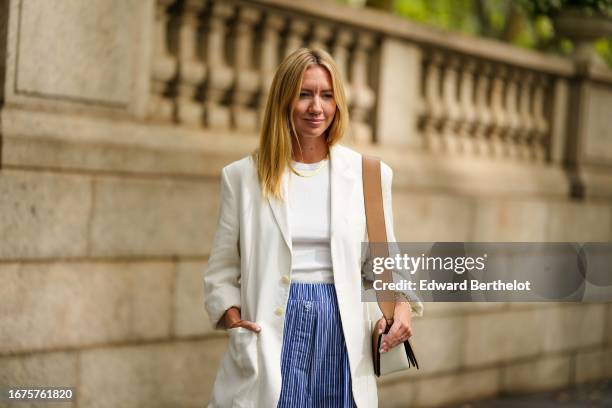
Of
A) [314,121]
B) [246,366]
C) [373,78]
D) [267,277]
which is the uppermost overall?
[373,78]

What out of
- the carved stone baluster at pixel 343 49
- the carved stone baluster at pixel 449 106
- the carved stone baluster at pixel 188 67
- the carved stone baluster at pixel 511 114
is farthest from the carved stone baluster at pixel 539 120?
the carved stone baluster at pixel 188 67

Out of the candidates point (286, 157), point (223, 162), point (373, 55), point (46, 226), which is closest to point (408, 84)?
point (373, 55)

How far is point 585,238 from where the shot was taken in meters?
8.69

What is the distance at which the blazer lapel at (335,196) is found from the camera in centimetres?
344

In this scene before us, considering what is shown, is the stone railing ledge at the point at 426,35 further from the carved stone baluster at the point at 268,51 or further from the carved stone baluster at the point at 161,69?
the carved stone baluster at the point at 161,69

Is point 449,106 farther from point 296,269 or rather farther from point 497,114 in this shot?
point 296,269

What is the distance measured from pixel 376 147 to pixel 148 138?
6.82 ft

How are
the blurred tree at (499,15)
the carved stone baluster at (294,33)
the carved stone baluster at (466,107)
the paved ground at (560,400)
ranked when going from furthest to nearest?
the blurred tree at (499,15), the carved stone baluster at (466,107), the paved ground at (560,400), the carved stone baluster at (294,33)

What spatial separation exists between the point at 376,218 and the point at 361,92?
3514 millimetres

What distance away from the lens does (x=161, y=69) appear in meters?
5.65

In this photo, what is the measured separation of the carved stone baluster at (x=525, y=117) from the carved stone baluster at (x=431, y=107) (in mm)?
1224

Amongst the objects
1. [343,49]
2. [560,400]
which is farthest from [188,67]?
[560,400]

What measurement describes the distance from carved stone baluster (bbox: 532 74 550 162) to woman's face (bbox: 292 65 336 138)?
5.60m

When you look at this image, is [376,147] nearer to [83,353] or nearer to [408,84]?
[408,84]
